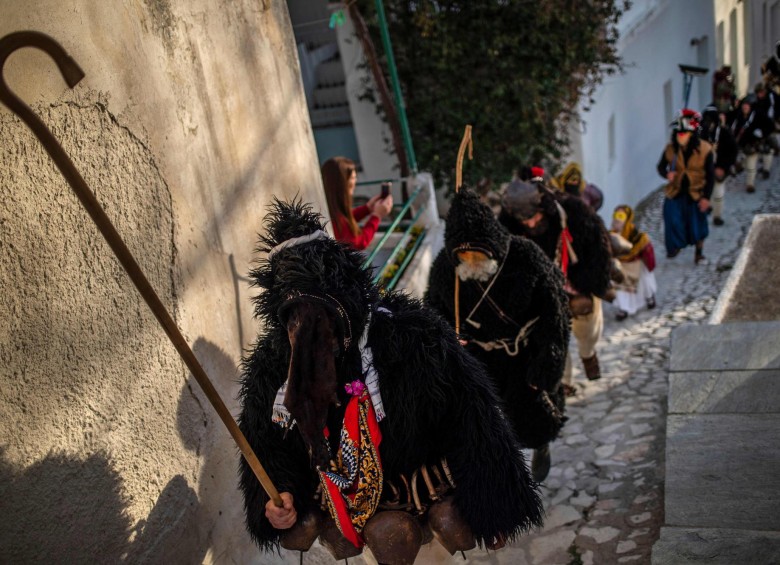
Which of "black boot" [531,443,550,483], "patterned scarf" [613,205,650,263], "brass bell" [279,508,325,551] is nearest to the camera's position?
"brass bell" [279,508,325,551]

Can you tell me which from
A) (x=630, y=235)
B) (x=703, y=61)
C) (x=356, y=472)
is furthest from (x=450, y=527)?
(x=703, y=61)

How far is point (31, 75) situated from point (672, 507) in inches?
134

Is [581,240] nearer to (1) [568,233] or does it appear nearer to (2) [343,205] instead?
(1) [568,233]

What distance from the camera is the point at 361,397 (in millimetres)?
3027

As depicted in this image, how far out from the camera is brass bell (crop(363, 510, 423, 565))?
3.07m

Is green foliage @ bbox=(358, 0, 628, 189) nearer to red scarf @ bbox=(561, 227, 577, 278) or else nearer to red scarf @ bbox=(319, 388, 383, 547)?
red scarf @ bbox=(561, 227, 577, 278)

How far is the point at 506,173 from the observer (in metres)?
11.4

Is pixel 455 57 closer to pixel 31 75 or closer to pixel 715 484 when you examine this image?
pixel 715 484

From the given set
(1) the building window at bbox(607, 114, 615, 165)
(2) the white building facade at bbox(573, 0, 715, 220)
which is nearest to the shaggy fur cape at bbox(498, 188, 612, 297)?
(2) the white building facade at bbox(573, 0, 715, 220)

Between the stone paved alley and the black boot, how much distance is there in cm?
7

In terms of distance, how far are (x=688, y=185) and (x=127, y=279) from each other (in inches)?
336

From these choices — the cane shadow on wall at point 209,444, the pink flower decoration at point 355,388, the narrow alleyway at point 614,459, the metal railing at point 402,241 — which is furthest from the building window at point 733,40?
the pink flower decoration at point 355,388

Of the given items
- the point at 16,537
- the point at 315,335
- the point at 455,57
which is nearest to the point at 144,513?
the point at 16,537

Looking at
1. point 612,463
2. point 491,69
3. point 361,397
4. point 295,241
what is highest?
point 295,241
